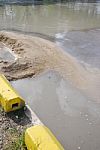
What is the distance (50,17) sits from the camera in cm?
1382

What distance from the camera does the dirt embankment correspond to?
7172 mm

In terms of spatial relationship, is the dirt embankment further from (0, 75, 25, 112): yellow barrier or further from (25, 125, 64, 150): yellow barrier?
(25, 125, 64, 150): yellow barrier

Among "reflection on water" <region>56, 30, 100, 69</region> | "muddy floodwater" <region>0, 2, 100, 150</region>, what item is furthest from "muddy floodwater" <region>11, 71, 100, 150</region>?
"reflection on water" <region>56, 30, 100, 69</region>

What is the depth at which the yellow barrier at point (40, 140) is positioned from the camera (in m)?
3.82

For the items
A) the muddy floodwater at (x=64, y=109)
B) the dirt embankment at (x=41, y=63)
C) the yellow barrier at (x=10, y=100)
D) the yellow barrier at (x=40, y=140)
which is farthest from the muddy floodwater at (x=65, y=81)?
the yellow barrier at (x=40, y=140)

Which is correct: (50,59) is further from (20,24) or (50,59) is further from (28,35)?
(20,24)

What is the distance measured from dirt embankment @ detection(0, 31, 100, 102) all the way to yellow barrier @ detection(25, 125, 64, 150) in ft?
9.28

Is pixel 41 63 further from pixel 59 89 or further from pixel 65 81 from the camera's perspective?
pixel 59 89

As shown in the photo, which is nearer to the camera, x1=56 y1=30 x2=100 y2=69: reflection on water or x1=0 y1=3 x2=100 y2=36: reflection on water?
x1=56 y1=30 x2=100 y2=69: reflection on water

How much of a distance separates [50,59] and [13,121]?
12.3 feet

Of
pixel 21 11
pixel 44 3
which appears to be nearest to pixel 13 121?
pixel 21 11

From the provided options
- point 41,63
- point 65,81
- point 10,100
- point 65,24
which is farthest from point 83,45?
point 10,100

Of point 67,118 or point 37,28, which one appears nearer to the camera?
point 67,118

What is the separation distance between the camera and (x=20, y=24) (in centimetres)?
1234
